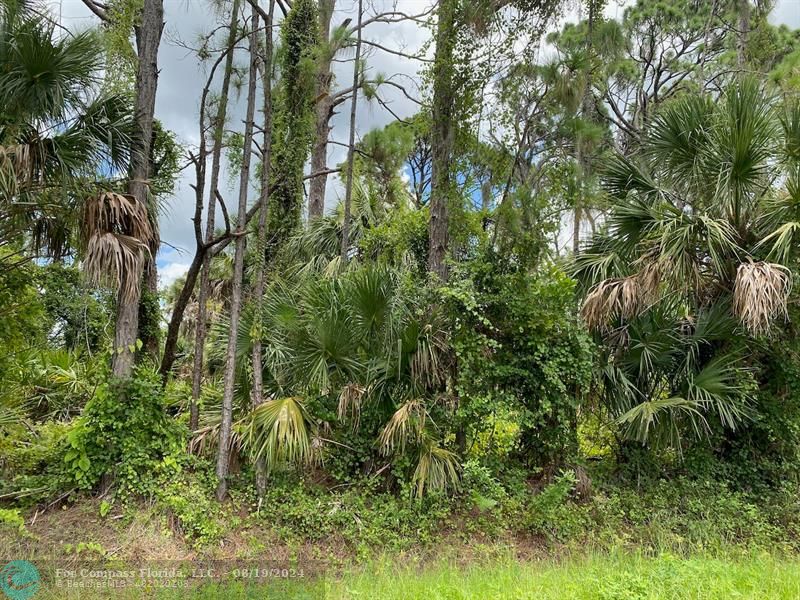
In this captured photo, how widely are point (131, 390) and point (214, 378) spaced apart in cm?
239

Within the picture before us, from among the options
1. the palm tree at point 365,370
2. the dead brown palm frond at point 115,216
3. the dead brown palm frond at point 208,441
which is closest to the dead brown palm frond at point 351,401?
the palm tree at point 365,370

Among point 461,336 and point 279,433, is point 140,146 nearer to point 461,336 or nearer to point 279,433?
point 279,433

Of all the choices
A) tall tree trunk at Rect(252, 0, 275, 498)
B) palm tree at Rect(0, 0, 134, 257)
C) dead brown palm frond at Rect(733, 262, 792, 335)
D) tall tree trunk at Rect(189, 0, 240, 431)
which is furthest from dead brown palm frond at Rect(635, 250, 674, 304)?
palm tree at Rect(0, 0, 134, 257)

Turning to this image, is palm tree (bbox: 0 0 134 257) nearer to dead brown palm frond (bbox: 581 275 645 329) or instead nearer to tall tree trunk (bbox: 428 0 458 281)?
tall tree trunk (bbox: 428 0 458 281)

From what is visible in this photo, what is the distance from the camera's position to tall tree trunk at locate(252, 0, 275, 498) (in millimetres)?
Result: 5609

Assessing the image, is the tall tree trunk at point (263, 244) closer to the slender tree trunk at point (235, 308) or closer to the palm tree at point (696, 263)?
the slender tree trunk at point (235, 308)

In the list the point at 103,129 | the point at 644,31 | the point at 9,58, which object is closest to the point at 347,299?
the point at 103,129

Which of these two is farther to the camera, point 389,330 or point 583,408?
point 583,408

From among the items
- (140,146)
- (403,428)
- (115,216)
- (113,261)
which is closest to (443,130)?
(140,146)

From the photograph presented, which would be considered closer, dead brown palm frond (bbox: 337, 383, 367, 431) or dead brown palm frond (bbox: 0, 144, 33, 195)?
dead brown palm frond (bbox: 0, 144, 33, 195)

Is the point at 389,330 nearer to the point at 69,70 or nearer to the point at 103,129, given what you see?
the point at 103,129

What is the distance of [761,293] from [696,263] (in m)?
0.90

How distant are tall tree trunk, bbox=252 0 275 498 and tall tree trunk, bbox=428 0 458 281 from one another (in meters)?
2.14

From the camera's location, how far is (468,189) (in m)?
6.88
